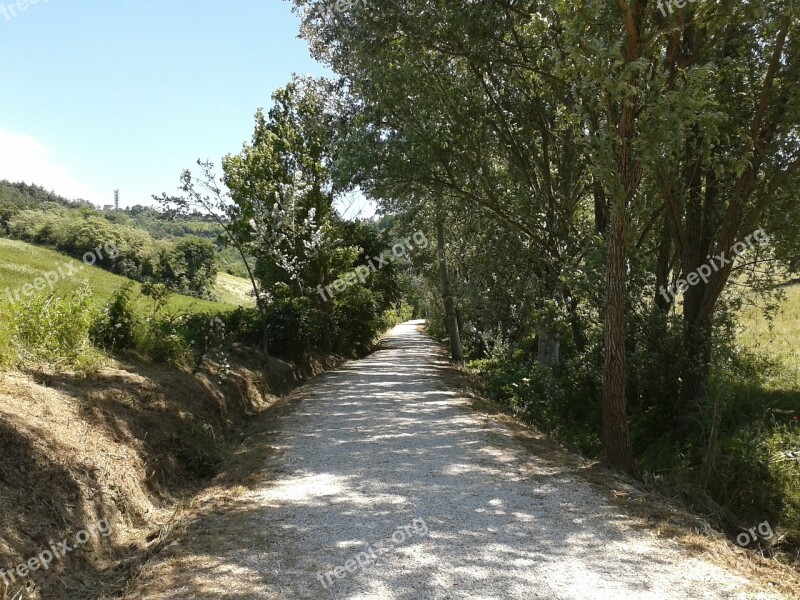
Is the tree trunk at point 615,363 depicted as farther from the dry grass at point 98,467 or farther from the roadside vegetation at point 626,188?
the dry grass at point 98,467

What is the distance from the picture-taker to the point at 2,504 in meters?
4.04

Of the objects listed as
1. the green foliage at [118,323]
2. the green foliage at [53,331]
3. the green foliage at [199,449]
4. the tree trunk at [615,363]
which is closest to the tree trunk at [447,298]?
the green foliage at [118,323]

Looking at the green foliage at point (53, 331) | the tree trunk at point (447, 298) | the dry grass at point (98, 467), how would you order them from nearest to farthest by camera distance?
1. the dry grass at point (98, 467)
2. the green foliage at point (53, 331)
3. the tree trunk at point (447, 298)

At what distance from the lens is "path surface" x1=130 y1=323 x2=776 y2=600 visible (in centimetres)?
381

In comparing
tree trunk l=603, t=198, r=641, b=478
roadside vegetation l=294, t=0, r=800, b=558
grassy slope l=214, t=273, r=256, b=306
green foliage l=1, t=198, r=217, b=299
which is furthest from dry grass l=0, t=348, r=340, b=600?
grassy slope l=214, t=273, r=256, b=306

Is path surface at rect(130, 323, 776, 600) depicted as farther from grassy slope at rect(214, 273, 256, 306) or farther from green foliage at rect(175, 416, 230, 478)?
grassy slope at rect(214, 273, 256, 306)

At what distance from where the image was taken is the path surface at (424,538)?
3812mm

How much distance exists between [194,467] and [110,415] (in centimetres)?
133

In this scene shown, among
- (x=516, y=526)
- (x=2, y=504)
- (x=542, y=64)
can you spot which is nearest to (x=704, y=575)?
(x=516, y=526)

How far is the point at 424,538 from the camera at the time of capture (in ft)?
15.2

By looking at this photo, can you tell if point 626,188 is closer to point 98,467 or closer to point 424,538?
point 424,538

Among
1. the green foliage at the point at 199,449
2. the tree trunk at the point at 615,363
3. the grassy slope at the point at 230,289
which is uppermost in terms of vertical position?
the grassy slope at the point at 230,289

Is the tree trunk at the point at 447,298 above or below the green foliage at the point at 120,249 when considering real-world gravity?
below

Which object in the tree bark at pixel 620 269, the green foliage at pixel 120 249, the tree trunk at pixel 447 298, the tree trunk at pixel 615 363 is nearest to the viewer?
the tree bark at pixel 620 269
